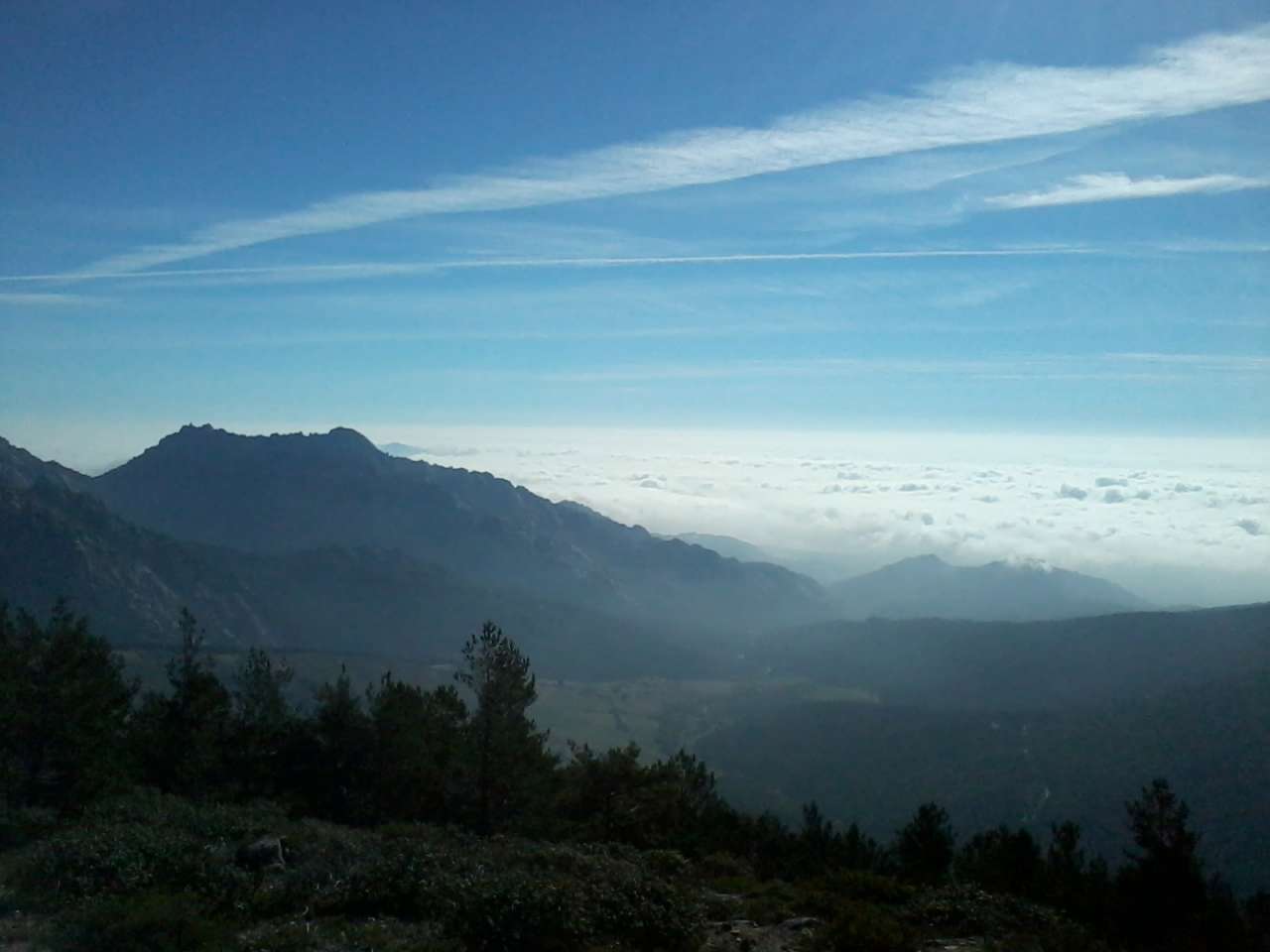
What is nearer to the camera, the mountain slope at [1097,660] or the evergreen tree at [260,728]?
the evergreen tree at [260,728]

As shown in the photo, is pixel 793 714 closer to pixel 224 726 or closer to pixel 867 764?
pixel 867 764

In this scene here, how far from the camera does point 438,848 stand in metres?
17.7

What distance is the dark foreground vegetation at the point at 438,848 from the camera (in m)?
13.3

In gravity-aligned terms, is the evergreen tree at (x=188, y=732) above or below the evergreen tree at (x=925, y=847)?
above

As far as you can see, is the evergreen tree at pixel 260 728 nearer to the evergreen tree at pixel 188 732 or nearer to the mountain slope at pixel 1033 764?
the evergreen tree at pixel 188 732

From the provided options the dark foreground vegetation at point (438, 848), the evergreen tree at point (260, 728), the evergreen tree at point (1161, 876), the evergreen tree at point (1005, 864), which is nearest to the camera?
the dark foreground vegetation at point (438, 848)

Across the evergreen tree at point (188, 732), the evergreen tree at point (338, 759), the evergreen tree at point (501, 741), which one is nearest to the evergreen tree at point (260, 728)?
the evergreen tree at point (188, 732)

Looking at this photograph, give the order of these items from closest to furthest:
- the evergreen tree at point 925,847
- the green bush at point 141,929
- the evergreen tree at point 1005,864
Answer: the green bush at point 141,929
the evergreen tree at point 1005,864
the evergreen tree at point 925,847

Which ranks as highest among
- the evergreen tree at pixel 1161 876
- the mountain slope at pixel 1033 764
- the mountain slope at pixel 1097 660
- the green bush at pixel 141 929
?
the green bush at pixel 141 929

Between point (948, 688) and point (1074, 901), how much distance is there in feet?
576

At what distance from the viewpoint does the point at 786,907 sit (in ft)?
56.7

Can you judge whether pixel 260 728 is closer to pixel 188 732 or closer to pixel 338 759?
pixel 188 732

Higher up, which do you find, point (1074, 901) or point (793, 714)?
point (1074, 901)

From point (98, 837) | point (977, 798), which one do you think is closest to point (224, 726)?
point (98, 837)
